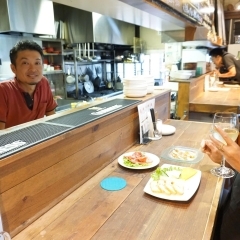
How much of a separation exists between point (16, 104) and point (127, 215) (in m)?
1.33

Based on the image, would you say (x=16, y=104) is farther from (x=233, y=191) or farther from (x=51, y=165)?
(x=233, y=191)

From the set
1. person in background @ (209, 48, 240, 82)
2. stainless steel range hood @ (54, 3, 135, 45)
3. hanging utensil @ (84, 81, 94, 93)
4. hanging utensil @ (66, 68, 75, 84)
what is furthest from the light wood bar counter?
person in background @ (209, 48, 240, 82)

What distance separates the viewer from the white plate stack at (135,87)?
1713mm

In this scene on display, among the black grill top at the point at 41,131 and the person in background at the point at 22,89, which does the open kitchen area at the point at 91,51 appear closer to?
the person in background at the point at 22,89

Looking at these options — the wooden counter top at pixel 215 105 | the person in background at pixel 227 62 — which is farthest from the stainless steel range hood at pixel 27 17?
the person in background at pixel 227 62

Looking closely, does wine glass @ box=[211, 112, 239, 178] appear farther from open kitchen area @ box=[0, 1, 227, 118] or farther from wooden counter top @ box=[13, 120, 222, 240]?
open kitchen area @ box=[0, 1, 227, 118]

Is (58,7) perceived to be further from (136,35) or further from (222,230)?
(222,230)

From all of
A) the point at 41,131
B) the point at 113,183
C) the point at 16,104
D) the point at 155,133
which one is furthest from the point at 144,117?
the point at 16,104

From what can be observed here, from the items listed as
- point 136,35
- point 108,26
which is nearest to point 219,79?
point 136,35

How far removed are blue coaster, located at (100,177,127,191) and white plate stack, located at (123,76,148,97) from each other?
2.51ft

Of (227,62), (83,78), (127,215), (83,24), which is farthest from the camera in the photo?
(227,62)

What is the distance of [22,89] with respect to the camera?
1888 millimetres

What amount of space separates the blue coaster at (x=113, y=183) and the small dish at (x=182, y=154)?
0.36 meters

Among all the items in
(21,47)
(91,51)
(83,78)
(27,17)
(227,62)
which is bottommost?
(83,78)
